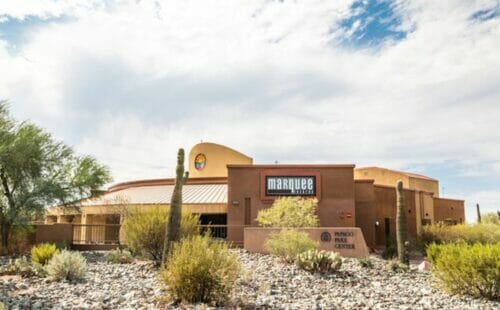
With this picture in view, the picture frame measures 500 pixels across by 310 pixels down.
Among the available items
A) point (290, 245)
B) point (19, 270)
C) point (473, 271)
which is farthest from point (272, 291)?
point (19, 270)

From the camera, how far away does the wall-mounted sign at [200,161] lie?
41.7 m

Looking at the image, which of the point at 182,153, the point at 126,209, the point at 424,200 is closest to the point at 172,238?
the point at 182,153

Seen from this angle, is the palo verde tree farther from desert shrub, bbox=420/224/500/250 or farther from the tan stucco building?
desert shrub, bbox=420/224/500/250

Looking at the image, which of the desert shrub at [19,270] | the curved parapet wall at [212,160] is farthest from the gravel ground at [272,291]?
the curved parapet wall at [212,160]

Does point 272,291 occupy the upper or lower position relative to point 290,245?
lower

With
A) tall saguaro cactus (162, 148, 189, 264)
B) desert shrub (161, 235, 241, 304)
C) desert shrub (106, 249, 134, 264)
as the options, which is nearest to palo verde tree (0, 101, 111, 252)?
desert shrub (106, 249, 134, 264)

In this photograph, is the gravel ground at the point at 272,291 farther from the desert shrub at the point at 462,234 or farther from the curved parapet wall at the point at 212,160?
the curved parapet wall at the point at 212,160

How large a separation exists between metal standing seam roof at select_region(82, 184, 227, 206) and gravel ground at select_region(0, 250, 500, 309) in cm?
1561

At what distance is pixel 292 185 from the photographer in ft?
94.2

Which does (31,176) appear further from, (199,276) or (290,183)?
(199,276)

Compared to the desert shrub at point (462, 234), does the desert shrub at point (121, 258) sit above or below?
below

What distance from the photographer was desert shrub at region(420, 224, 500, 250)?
1098 inches

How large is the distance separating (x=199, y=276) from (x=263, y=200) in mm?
18146

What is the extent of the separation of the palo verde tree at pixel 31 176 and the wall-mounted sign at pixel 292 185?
10.9 meters
